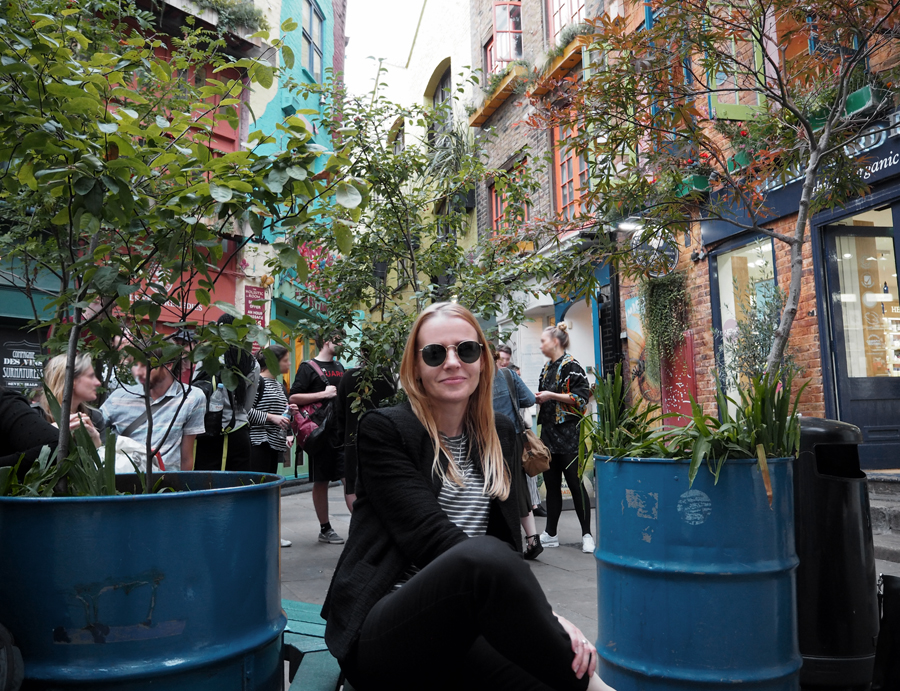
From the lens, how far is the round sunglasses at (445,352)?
2.39 m

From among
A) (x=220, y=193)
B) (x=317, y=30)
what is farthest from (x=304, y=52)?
(x=220, y=193)

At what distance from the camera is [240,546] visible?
1.75m

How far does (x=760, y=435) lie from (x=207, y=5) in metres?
13.9

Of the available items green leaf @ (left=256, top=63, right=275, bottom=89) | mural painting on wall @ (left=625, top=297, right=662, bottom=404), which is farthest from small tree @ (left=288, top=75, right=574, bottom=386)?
mural painting on wall @ (left=625, top=297, right=662, bottom=404)

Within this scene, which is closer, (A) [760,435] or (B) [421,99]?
(A) [760,435]

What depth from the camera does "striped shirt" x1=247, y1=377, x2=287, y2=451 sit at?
602cm

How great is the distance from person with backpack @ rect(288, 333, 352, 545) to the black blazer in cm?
371

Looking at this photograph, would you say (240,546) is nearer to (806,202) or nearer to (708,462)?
(708,462)

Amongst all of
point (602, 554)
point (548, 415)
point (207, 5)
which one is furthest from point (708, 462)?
point (207, 5)

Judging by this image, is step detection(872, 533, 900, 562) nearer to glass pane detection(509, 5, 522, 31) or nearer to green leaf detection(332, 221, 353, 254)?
green leaf detection(332, 221, 353, 254)

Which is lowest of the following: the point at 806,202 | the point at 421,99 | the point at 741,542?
the point at 741,542

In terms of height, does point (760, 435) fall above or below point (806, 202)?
below

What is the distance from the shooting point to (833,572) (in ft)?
9.54

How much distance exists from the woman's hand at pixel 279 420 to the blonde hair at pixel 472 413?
375 centimetres
